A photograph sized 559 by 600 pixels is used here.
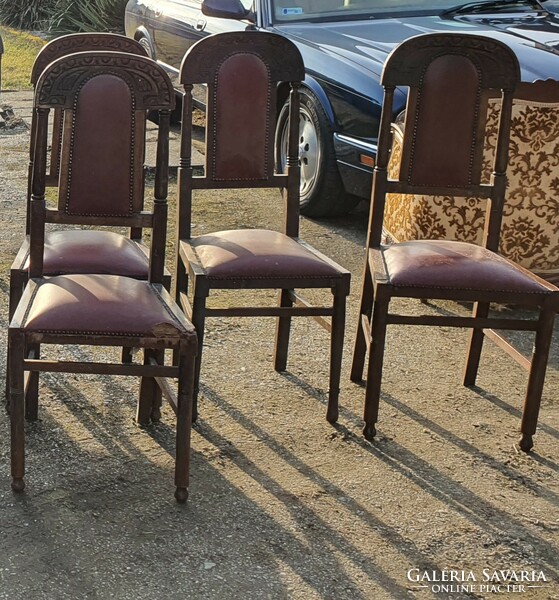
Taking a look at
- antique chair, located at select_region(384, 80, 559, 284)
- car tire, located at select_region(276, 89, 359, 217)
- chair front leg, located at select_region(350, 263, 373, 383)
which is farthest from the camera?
car tire, located at select_region(276, 89, 359, 217)

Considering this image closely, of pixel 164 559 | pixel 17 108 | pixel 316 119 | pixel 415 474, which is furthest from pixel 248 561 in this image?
pixel 17 108

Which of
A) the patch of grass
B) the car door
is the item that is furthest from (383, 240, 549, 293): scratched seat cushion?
the patch of grass

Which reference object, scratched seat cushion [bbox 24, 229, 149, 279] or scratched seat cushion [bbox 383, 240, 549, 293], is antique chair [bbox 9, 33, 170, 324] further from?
scratched seat cushion [bbox 383, 240, 549, 293]

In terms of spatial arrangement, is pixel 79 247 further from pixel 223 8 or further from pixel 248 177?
pixel 223 8

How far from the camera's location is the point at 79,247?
387 centimetres

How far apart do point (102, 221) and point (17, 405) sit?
0.68 meters

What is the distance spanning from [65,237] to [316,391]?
3.76ft

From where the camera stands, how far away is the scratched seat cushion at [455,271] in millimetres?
3744

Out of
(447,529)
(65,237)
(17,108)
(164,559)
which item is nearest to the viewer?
(164,559)

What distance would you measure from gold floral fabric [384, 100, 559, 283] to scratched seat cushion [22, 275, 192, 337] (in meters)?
2.14

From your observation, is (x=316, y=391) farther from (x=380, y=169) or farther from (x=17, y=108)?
(x=17, y=108)

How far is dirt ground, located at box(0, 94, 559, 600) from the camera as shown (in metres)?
2.99

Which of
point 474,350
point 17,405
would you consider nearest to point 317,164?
point 474,350

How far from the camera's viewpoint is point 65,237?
4.00 metres
